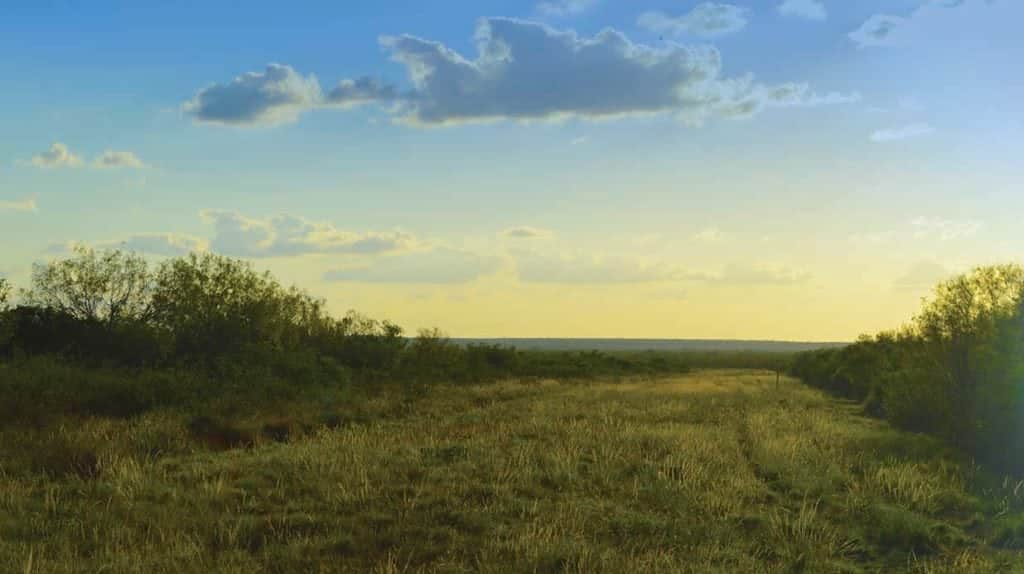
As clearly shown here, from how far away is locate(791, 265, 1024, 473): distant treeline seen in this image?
75.3 feet

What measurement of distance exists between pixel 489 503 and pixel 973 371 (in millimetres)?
19374

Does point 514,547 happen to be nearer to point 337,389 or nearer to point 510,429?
point 510,429

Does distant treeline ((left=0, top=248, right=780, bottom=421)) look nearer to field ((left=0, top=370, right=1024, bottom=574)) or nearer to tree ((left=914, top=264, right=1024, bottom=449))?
field ((left=0, top=370, right=1024, bottom=574))

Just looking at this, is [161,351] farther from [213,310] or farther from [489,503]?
[489,503]

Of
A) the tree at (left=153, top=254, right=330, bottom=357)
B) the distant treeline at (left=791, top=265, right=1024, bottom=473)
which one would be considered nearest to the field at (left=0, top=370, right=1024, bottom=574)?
the distant treeline at (left=791, top=265, right=1024, bottom=473)

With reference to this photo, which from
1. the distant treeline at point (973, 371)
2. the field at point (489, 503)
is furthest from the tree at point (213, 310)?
the distant treeline at point (973, 371)

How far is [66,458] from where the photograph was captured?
1659 cm

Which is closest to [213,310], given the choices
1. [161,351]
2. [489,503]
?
[161,351]

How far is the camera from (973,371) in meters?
25.3

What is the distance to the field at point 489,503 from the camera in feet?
35.1

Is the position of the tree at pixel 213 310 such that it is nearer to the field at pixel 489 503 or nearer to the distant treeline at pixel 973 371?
the field at pixel 489 503

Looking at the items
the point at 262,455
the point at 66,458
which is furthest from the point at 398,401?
the point at 66,458

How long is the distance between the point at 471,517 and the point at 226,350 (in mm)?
29622

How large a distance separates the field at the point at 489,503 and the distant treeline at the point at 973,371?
2.42 meters
